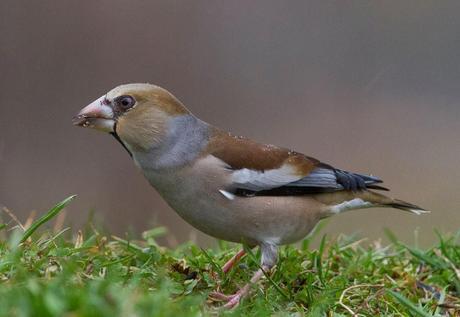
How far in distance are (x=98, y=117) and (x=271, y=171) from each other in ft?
3.81

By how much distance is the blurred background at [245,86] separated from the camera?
12.7 metres

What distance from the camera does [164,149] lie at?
593 centimetres

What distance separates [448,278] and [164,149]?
2078 millimetres

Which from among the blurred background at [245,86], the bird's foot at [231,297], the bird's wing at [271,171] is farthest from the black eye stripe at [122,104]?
the blurred background at [245,86]

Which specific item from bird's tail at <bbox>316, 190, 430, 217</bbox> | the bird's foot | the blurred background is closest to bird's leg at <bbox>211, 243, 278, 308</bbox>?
the bird's foot

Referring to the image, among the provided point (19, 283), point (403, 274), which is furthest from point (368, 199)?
point (19, 283)

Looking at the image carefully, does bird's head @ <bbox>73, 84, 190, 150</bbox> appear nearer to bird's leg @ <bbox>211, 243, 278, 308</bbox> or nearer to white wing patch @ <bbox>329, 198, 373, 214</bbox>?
bird's leg @ <bbox>211, 243, 278, 308</bbox>

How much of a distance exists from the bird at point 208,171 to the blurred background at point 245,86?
18.2 ft

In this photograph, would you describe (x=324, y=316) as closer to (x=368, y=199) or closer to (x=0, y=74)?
(x=368, y=199)

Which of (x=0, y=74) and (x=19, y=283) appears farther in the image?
(x=0, y=74)

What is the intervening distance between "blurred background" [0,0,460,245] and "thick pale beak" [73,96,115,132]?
18.3 ft

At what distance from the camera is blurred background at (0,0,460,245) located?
41.8 ft

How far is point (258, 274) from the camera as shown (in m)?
5.80

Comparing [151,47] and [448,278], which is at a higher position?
[151,47]
